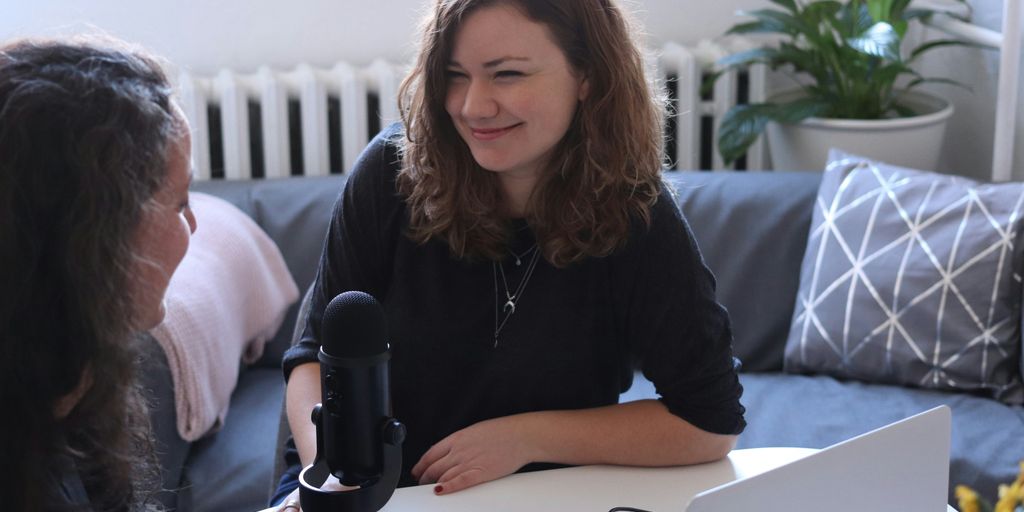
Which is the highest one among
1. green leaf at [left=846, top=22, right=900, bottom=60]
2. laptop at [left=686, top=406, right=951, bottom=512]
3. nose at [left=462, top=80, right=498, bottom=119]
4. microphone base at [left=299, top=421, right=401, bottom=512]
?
green leaf at [left=846, top=22, right=900, bottom=60]

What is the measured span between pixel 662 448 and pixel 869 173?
1.26 meters

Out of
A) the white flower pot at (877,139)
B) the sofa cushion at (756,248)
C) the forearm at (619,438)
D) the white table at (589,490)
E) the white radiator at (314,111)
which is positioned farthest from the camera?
the white radiator at (314,111)

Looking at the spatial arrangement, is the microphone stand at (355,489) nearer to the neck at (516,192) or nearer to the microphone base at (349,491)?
the microphone base at (349,491)

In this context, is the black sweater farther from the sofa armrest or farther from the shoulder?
the sofa armrest

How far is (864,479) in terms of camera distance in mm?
1060

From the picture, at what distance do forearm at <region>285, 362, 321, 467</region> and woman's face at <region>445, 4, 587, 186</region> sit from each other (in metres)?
0.35

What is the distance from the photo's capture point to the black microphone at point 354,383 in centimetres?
109

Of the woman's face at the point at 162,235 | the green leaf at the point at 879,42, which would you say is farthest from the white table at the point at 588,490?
the green leaf at the point at 879,42

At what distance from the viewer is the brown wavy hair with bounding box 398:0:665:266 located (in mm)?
1511

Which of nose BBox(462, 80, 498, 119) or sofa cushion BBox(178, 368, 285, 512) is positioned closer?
nose BBox(462, 80, 498, 119)

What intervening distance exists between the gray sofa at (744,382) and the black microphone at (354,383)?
0.88 meters

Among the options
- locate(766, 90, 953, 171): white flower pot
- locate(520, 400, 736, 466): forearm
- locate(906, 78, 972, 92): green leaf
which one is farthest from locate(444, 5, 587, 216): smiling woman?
locate(906, 78, 972, 92): green leaf

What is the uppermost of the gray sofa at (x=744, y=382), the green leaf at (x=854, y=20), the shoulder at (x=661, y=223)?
the green leaf at (x=854, y=20)

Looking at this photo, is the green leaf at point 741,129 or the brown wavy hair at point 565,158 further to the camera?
the green leaf at point 741,129
